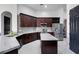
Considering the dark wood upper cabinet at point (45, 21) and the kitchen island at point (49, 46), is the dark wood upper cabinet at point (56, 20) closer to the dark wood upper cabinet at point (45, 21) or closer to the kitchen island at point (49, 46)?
the dark wood upper cabinet at point (45, 21)

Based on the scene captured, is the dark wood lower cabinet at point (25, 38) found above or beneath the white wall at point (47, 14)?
beneath

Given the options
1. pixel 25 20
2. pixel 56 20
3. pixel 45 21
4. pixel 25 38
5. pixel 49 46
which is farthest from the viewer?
pixel 56 20

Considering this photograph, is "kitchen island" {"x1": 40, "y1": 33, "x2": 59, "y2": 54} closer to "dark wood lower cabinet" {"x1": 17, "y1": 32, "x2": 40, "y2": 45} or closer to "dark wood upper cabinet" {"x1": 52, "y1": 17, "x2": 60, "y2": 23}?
Result: "dark wood lower cabinet" {"x1": 17, "y1": 32, "x2": 40, "y2": 45}

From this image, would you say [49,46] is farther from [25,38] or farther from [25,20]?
[25,20]

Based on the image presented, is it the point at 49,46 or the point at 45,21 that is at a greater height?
the point at 45,21

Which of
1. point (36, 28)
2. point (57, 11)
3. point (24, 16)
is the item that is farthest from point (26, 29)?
point (57, 11)

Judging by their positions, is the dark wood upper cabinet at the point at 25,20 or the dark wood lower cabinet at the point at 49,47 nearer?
the dark wood lower cabinet at the point at 49,47

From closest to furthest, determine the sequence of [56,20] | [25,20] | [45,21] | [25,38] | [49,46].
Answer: [49,46]
[25,38]
[25,20]
[45,21]
[56,20]

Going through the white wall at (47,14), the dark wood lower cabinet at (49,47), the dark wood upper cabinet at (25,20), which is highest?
the white wall at (47,14)

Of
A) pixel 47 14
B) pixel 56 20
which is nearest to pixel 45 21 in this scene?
pixel 47 14

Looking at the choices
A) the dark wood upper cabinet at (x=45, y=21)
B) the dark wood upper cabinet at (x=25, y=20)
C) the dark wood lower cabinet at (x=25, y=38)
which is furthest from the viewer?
the dark wood upper cabinet at (x=45, y=21)

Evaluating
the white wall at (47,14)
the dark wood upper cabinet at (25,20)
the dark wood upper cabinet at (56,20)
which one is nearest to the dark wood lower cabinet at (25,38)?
the dark wood upper cabinet at (25,20)
